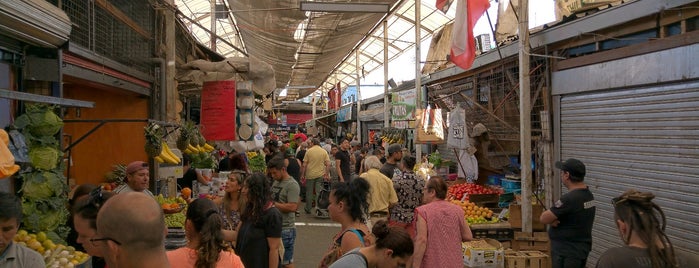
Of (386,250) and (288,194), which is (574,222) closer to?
(386,250)

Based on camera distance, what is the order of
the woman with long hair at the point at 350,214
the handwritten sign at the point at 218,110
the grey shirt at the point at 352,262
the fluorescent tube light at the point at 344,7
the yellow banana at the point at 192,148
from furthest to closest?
1. the fluorescent tube light at the point at 344,7
2. the handwritten sign at the point at 218,110
3. the yellow banana at the point at 192,148
4. the woman with long hair at the point at 350,214
5. the grey shirt at the point at 352,262

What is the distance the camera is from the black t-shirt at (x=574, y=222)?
4.50 m

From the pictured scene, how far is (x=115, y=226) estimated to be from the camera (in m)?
1.79

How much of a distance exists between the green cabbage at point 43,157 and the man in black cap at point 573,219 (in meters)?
3.95

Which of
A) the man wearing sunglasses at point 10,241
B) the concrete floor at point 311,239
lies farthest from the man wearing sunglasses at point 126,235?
the concrete floor at point 311,239

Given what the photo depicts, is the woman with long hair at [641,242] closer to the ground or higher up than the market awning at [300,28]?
closer to the ground

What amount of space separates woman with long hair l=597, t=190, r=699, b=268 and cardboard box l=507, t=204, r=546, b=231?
4.01 metres

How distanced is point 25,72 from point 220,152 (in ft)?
30.2

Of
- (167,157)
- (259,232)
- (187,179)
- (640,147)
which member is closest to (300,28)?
(187,179)

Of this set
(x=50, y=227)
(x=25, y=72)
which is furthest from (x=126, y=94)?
(x=50, y=227)

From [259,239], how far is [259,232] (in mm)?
52

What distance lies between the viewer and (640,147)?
18.1ft

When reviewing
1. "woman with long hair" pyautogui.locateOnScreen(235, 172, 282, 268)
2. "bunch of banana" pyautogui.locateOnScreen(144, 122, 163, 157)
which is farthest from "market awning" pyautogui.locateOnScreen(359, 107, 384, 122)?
"woman with long hair" pyautogui.locateOnScreen(235, 172, 282, 268)

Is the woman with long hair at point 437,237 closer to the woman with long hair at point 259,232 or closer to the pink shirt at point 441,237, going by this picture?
the pink shirt at point 441,237
